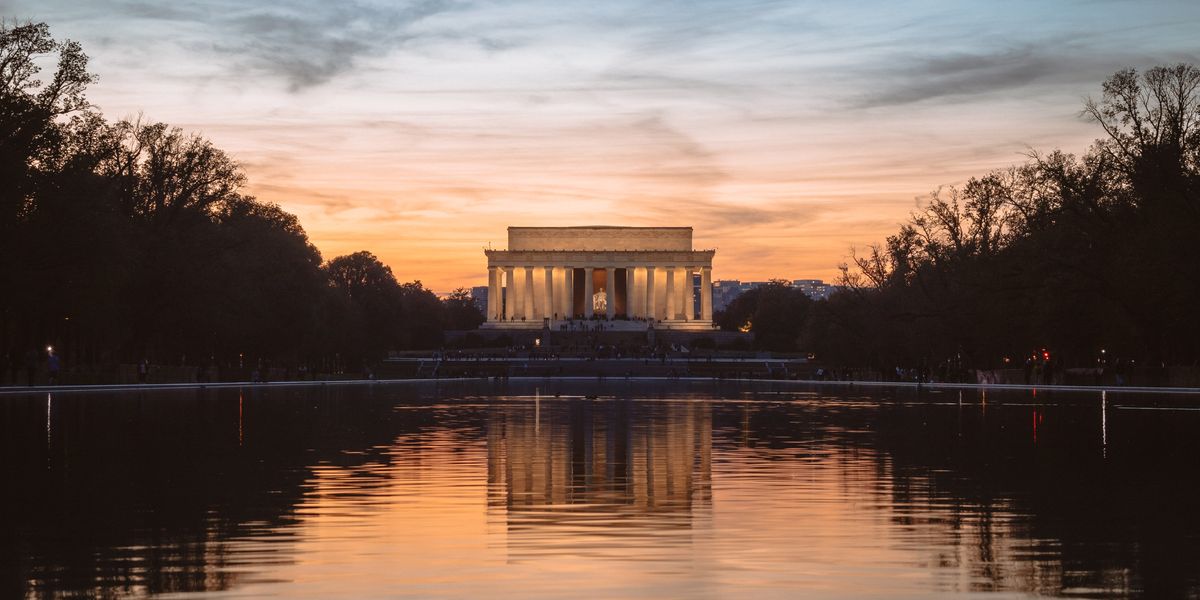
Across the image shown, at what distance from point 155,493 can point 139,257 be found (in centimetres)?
4465

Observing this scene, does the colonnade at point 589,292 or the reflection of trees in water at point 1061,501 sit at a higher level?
the colonnade at point 589,292

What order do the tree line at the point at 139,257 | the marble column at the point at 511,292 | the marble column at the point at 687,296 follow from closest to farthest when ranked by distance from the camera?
the tree line at the point at 139,257 → the marble column at the point at 511,292 → the marble column at the point at 687,296

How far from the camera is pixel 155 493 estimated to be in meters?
16.0

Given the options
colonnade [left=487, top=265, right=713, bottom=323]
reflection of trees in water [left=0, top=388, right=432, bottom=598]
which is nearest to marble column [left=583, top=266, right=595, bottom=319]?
colonnade [left=487, top=265, right=713, bottom=323]

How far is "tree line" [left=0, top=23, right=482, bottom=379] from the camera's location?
167 feet

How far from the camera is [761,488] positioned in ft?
55.2

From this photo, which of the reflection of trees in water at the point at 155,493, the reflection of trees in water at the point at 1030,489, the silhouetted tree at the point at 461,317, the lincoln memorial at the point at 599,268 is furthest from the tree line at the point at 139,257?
the silhouetted tree at the point at 461,317

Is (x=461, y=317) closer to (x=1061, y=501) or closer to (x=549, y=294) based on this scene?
(x=549, y=294)

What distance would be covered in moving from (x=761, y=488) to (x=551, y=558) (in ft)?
20.0

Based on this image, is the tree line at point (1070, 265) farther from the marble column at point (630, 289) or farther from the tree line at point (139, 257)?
the marble column at point (630, 289)

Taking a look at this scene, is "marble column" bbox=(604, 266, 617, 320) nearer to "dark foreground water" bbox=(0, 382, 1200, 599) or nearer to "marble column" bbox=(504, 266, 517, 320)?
"marble column" bbox=(504, 266, 517, 320)

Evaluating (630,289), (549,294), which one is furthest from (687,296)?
(549,294)

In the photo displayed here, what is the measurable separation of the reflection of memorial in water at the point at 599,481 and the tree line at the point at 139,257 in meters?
24.2

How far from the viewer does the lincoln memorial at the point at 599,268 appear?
162375mm
